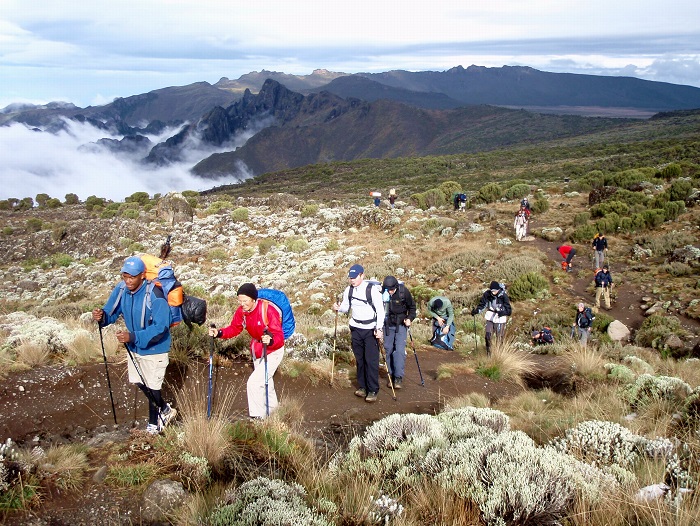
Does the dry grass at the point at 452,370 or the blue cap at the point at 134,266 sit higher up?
the blue cap at the point at 134,266

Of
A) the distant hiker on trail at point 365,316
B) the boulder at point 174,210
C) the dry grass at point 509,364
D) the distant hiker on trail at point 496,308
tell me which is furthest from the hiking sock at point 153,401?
the boulder at point 174,210

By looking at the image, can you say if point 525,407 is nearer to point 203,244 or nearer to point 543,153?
point 203,244

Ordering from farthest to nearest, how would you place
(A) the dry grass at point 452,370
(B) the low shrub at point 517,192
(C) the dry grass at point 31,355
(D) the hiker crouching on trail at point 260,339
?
(B) the low shrub at point 517,192 → (A) the dry grass at point 452,370 → (C) the dry grass at point 31,355 → (D) the hiker crouching on trail at point 260,339

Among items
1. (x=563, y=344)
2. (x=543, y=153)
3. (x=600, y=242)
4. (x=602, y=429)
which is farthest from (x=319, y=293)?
(x=543, y=153)

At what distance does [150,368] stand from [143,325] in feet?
1.76

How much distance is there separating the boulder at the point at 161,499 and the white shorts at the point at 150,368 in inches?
60.4

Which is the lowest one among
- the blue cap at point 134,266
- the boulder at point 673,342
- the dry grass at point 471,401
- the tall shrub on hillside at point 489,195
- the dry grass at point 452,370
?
the boulder at point 673,342

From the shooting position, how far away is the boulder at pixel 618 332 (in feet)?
43.6

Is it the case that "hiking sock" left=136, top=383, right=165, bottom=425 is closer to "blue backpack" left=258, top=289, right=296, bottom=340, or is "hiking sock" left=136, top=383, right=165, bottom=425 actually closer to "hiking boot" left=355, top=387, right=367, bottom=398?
"blue backpack" left=258, top=289, right=296, bottom=340

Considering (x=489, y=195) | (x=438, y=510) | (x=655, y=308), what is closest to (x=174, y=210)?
(x=489, y=195)

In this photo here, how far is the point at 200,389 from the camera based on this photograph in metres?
7.08

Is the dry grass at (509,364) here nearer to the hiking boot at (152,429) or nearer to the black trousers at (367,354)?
the black trousers at (367,354)

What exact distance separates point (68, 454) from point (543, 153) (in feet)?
259

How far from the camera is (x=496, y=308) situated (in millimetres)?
10305
